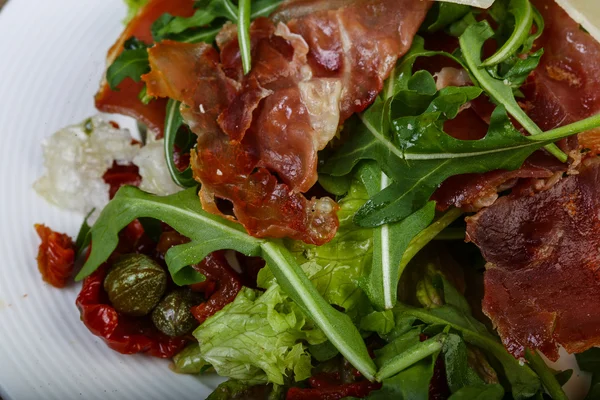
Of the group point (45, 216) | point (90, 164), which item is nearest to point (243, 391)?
point (45, 216)

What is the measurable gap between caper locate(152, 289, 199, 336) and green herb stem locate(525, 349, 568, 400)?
1119 mm

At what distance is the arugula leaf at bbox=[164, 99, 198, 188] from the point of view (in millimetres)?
2090

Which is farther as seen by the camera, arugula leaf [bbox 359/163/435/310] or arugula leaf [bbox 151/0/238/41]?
arugula leaf [bbox 151/0/238/41]

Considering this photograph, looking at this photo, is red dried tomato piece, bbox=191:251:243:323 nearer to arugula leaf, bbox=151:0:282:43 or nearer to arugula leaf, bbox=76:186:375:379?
arugula leaf, bbox=76:186:375:379

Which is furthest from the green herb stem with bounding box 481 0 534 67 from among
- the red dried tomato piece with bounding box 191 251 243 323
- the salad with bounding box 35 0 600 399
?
the red dried tomato piece with bounding box 191 251 243 323

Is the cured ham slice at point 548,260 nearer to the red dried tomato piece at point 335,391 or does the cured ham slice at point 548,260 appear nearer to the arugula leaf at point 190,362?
the red dried tomato piece at point 335,391

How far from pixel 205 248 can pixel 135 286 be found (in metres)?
0.34

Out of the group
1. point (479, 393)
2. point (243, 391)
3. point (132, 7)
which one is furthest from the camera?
point (132, 7)

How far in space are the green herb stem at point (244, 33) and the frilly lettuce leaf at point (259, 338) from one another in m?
0.75

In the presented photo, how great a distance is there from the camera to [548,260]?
1.73 metres

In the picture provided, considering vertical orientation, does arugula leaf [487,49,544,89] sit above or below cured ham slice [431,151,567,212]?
above

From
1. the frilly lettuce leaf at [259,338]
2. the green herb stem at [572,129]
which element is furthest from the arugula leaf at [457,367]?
the green herb stem at [572,129]

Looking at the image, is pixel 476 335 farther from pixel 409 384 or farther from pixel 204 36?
pixel 204 36

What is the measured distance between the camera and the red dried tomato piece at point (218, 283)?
2.00 meters
